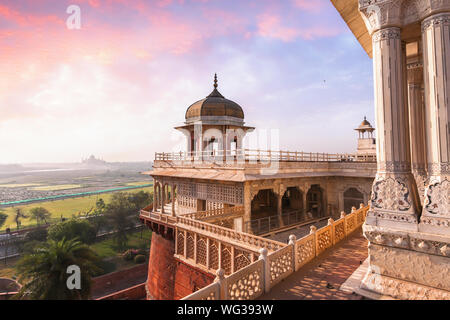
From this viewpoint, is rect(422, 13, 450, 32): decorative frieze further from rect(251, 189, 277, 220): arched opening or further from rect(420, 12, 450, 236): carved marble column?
rect(251, 189, 277, 220): arched opening

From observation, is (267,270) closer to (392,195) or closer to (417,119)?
(392,195)

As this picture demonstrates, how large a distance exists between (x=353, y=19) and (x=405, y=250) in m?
5.47

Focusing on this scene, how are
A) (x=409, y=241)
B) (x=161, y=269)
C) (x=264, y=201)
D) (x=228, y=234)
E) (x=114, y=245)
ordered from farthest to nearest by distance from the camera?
(x=114, y=245) < (x=264, y=201) < (x=161, y=269) < (x=228, y=234) < (x=409, y=241)

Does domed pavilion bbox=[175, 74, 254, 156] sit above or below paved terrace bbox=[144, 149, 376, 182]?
above

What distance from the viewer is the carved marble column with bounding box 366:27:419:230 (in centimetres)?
427

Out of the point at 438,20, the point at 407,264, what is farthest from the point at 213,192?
the point at 438,20

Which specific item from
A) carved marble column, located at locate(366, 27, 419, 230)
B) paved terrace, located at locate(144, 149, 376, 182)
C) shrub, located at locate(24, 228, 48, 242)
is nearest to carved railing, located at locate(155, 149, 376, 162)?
paved terrace, located at locate(144, 149, 376, 182)

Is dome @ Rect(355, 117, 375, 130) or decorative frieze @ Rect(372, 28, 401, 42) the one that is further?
dome @ Rect(355, 117, 375, 130)

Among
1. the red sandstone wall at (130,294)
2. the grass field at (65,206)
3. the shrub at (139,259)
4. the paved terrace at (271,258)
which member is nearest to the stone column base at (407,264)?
the paved terrace at (271,258)

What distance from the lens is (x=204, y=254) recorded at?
1047 cm

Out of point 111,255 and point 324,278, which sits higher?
point 324,278

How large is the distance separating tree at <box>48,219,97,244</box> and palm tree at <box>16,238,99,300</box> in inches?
1030

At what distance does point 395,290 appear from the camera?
421 centimetres

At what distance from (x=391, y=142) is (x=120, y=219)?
52.2 m
